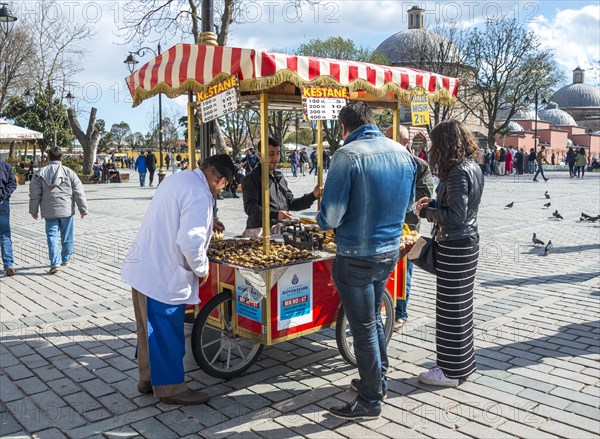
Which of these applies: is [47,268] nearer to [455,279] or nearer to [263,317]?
[263,317]

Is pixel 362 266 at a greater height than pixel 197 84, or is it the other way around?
pixel 197 84

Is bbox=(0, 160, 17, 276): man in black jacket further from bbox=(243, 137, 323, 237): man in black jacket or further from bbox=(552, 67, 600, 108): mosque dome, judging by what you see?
bbox=(552, 67, 600, 108): mosque dome

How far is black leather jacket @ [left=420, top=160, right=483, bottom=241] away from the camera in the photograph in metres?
4.14

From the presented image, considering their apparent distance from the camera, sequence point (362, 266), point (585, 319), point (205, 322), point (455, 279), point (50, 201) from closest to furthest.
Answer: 1. point (362, 266)
2. point (455, 279)
3. point (205, 322)
4. point (585, 319)
5. point (50, 201)

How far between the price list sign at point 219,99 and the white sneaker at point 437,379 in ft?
8.78

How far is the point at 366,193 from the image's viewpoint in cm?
365

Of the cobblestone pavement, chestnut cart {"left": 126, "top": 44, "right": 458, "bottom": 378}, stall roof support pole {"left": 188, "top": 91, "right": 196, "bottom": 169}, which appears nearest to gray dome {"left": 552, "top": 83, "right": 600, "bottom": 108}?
the cobblestone pavement

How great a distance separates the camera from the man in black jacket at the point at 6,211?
8.12 metres

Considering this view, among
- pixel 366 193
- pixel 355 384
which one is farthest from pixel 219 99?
pixel 355 384

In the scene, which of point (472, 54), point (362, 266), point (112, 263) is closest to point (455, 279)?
point (362, 266)

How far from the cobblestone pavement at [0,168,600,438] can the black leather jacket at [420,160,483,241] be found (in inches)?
48.7

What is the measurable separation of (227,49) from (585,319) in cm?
466

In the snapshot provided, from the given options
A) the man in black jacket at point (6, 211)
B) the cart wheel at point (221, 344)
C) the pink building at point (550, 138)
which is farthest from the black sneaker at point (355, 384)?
the pink building at point (550, 138)

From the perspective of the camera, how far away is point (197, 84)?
4.78 meters
